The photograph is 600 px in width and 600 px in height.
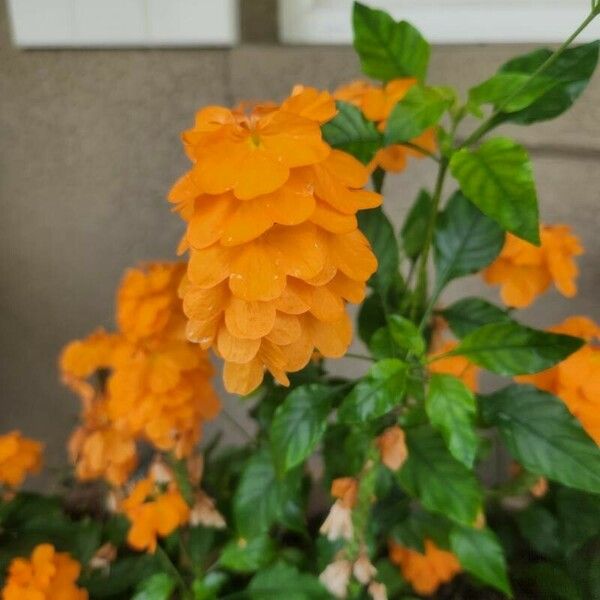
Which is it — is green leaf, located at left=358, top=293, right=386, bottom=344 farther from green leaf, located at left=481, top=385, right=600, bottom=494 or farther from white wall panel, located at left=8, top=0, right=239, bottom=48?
white wall panel, located at left=8, top=0, right=239, bottom=48

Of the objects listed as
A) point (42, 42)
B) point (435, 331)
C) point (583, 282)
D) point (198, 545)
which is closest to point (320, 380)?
point (435, 331)

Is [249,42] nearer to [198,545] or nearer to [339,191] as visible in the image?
[339,191]

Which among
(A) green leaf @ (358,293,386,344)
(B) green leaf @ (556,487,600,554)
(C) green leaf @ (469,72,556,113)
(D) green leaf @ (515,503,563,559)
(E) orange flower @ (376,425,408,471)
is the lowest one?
(D) green leaf @ (515,503,563,559)

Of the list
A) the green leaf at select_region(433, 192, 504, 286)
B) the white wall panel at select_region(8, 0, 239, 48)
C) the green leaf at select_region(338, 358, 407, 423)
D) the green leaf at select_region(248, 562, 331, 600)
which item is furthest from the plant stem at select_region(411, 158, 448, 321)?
the white wall panel at select_region(8, 0, 239, 48)

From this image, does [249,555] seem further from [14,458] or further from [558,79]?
[558,79]

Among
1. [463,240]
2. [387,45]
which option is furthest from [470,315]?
[387,45]
